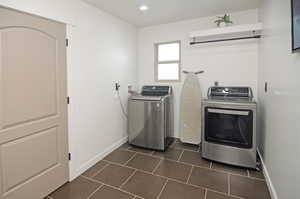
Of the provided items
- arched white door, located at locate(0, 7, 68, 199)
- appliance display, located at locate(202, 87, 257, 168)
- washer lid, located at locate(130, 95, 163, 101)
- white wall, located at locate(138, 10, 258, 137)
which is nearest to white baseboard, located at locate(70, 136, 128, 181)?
arched white door, located at locate(0, 7, 68, 199)

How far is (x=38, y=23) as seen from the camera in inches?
69.0

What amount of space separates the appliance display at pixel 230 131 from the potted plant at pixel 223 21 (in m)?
1.26

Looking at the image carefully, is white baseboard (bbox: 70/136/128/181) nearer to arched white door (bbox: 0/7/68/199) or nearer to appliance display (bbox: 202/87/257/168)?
arched white door (bbox: 0/7/68/199)

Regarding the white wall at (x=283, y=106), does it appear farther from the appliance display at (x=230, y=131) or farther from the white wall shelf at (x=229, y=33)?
the white wall shelf at (x=229, y=33)

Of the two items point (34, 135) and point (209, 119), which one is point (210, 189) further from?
point (34, 135)

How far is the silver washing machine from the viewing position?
2.99m

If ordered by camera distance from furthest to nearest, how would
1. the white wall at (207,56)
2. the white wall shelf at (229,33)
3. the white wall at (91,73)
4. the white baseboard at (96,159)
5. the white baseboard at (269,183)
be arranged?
the white wall at (207,56) < the white wall shelf at (229,33) < the white baseboard at (96,159) < the white wall at (91,73) < the white baseboard at (269,183)

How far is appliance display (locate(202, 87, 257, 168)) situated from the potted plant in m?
1.26

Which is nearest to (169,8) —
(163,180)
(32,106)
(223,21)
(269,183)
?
(223,21)

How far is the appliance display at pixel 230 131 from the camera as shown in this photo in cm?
233

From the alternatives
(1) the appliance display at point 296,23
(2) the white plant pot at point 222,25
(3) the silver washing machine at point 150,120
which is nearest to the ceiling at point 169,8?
(2) the white plant pot at point 222,25

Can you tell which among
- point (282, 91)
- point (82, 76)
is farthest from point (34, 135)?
point (282, 91)

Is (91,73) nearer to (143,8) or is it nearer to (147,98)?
(147,98)

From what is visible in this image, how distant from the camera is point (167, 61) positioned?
3662 millimetres
